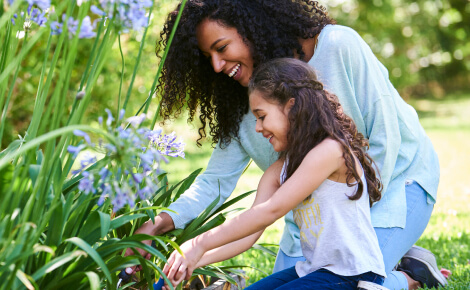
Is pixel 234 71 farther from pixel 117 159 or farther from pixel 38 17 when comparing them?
pixel 117 159

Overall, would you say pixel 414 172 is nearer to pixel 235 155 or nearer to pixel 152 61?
pixel 235 155

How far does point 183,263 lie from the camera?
1863mm

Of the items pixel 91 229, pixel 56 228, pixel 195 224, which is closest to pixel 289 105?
pixel 195 224

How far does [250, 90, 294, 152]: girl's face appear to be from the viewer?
2135 mm

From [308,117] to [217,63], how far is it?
532 mm

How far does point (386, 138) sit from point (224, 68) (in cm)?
72

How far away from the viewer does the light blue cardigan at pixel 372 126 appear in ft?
7.75

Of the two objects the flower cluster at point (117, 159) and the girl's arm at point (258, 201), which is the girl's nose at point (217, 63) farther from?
the flower cluster at point (117, 159)

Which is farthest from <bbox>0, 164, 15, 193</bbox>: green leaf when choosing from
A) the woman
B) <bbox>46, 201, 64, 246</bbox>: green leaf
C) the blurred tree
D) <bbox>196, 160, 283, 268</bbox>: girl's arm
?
the blurred tree

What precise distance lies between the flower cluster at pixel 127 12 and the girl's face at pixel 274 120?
896mm

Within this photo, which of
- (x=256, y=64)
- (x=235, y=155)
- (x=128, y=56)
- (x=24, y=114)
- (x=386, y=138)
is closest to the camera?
(x=386, y=138)

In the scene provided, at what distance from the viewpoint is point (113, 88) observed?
22.5 ft

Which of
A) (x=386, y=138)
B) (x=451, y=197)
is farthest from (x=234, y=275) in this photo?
(x=451, y=197)

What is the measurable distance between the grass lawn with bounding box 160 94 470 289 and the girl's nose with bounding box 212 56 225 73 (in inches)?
32.2
